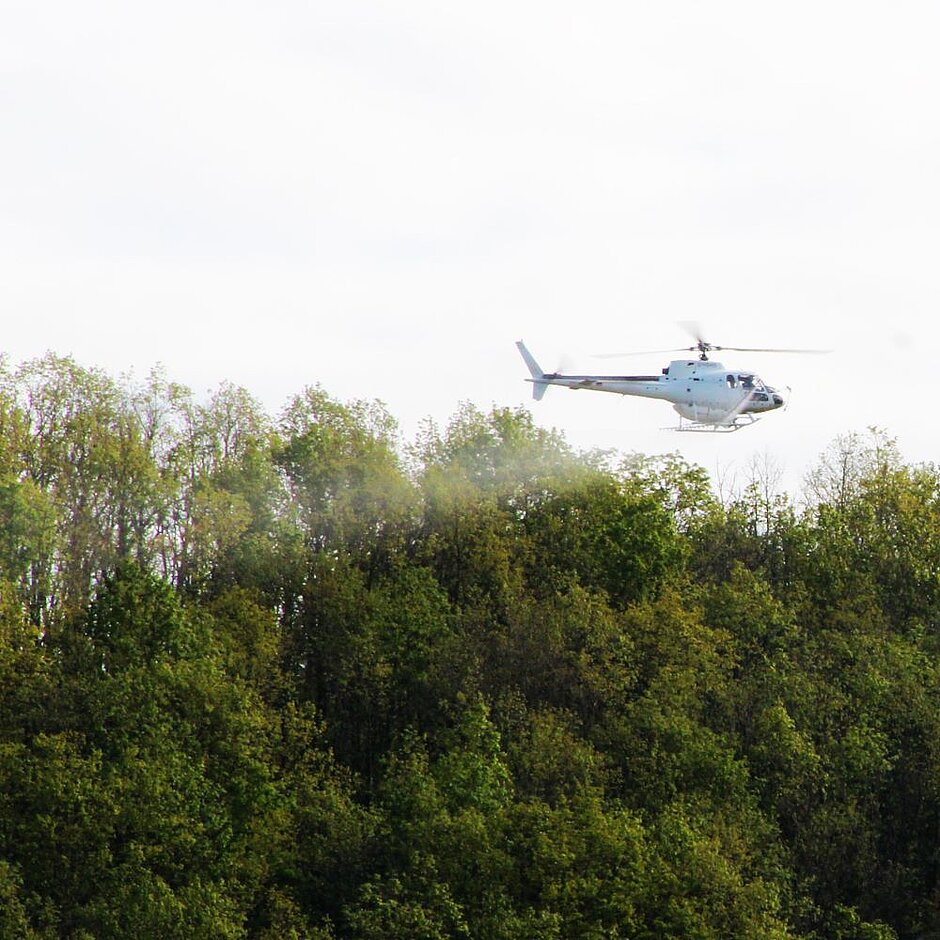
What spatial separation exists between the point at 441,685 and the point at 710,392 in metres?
16.1

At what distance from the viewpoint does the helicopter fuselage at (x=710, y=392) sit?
3656 inches

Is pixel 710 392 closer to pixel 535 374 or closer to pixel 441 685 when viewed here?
pixel 535 374

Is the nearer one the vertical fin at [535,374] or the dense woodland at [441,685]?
the dense woodland at [441,685]

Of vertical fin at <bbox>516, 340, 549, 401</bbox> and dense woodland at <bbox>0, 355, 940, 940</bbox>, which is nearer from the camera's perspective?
dense woodland at <bbox>0, 355, 940, 940</bbox>

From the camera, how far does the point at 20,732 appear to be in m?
91.8

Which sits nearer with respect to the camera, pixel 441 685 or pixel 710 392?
pixel 710 392

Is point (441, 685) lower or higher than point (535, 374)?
lower

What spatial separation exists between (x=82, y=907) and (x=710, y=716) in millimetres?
26883

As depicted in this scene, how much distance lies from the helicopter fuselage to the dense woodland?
11118 millimetres

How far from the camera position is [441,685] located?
100 metres

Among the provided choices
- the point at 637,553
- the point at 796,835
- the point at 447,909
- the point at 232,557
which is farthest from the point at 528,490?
the point at 447,909

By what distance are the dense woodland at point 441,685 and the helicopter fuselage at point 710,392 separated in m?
11.1

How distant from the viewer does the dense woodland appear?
85938mm

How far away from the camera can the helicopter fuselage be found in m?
92.9
